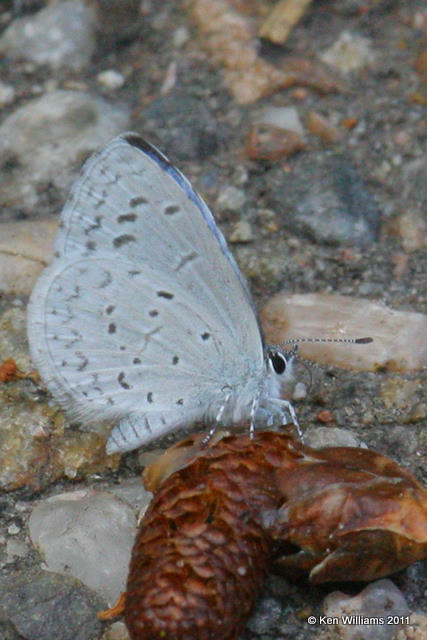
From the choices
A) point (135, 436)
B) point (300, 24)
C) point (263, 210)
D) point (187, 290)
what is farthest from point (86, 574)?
point (300, 24)

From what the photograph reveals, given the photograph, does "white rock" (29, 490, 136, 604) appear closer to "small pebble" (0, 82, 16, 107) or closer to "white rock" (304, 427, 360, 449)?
"white rock" (304, 427, 360, 449)

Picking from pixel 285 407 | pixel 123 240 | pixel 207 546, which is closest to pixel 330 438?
pixel 285 407

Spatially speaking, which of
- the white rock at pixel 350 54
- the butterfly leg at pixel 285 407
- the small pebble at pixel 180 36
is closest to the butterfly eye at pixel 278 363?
the butterfly leg at pixel 285 407

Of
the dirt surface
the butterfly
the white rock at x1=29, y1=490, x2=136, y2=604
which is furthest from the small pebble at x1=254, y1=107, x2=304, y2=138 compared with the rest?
the white rock at x1=29, y1=490, x2=136, y2=604

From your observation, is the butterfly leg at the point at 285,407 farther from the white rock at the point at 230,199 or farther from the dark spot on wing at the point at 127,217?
the white rock at the point at 230,199

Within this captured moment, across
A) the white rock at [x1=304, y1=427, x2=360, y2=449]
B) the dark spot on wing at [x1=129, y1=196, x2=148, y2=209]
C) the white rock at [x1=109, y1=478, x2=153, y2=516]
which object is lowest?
the white rock at [x1=109, y1=478, x2=153, y2=516]

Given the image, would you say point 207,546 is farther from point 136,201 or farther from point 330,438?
Answer: point 136,201
